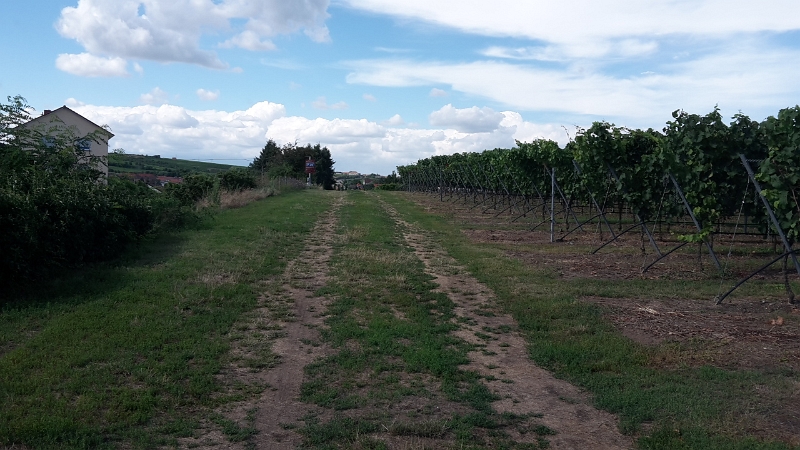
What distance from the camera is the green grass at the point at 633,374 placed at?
4.95m

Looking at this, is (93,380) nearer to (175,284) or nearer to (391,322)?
(391,322)

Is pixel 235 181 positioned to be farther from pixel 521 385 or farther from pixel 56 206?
pixel 521 385

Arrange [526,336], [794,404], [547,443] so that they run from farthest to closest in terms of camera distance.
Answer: [526,336]
[794,404]
[547,443]

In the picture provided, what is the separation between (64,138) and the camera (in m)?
13.2

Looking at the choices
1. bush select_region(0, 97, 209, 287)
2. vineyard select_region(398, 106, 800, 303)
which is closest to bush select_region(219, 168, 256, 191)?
vineyard select_region(398, 106, 800, 303)

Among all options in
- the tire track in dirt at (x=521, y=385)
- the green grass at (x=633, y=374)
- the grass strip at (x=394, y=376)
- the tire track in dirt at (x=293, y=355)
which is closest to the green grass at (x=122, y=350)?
the tire track in dirt at (x=293, y=355)

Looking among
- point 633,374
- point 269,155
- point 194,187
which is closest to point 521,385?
point 633,374

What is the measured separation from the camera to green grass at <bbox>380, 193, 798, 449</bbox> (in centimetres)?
495

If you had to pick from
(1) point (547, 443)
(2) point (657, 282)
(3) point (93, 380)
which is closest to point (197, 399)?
(3) point (93, 380)

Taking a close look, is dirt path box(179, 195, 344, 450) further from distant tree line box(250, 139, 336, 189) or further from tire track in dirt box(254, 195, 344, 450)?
distant tree line box(250, 139, 336, 189)

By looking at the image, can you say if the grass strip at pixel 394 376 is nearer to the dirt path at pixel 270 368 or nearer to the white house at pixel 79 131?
the dirt path at pixel 270 368

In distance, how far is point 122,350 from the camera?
6.58 metres

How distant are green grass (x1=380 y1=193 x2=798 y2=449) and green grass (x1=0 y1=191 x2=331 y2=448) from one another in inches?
124

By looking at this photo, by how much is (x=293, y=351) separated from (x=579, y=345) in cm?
321
